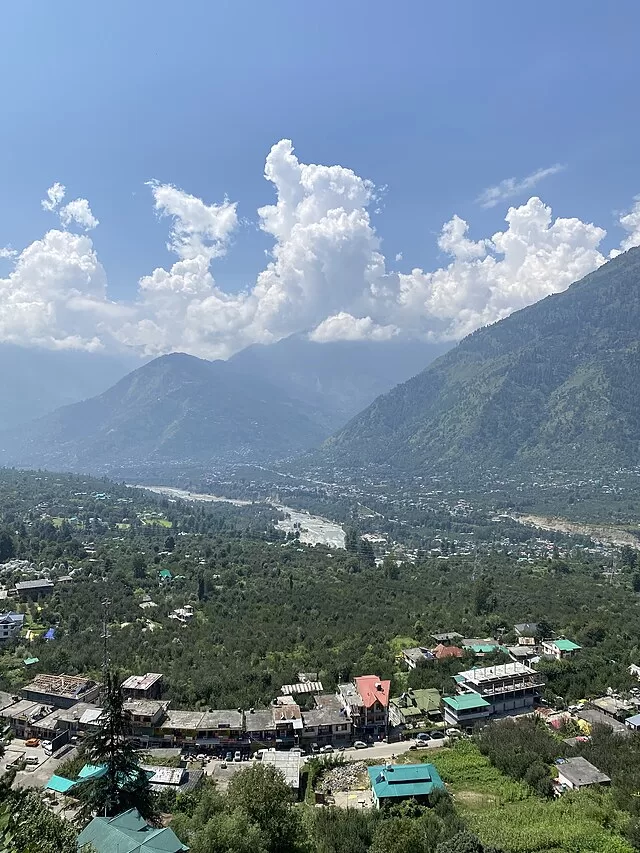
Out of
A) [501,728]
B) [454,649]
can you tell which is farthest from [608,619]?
[501,728]

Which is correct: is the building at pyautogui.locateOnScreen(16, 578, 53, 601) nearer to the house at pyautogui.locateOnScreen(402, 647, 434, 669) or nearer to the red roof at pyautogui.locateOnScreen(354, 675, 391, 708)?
the red roof at pyautogui.locateOnScreen(354, 675, 391, 708)

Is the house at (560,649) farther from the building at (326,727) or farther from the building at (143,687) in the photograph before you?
Answer: the building at (143,687)

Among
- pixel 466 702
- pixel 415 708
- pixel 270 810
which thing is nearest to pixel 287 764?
pixel 270 810

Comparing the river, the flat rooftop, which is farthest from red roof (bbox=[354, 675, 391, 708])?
the river

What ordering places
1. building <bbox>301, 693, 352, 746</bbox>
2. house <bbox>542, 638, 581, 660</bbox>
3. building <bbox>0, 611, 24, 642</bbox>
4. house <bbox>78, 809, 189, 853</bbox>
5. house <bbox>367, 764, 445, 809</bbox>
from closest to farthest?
1. house <bbox>78, 809, 189, 853</bbox>
2. house <bbox>367, 764, 445, 809</bbox>
3. building <bbox>301, 693, 352, 746</bbox>
4. house <bbox>542, 638, 581, 660</bbox>
5. building <bbox>0, 611, 24, 642</bbox>

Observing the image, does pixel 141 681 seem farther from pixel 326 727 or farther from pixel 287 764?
pixel 287 764
